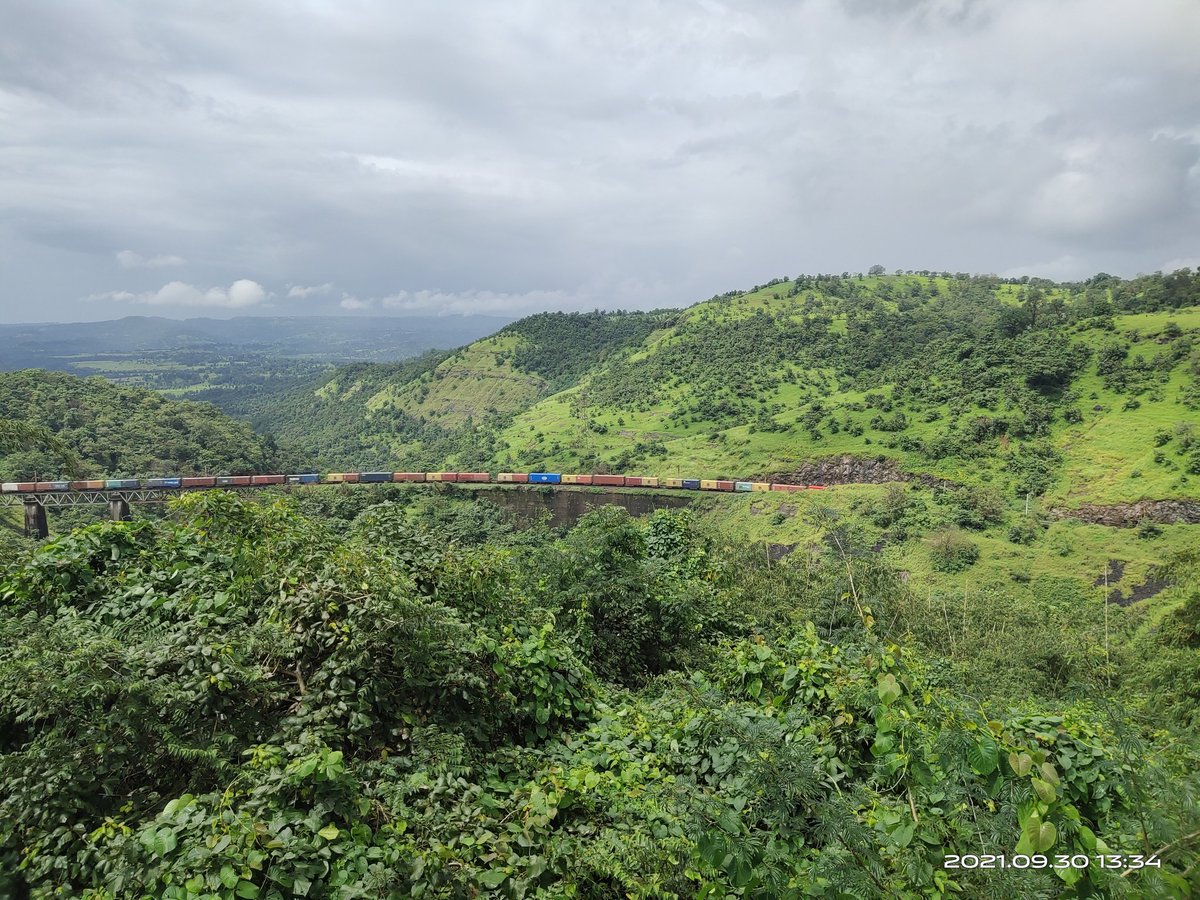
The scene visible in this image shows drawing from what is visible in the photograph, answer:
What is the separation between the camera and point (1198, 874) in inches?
84.0

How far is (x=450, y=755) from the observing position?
4.97m

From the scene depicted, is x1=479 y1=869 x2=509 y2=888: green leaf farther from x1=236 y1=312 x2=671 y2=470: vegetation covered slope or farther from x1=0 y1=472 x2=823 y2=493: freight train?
x1=236 y1=312 x2=671 y2=470: vegetation covered slope

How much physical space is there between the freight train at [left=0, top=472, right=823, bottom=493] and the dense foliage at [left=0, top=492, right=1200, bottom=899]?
5379cm

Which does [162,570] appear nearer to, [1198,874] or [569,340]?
[1198,874]

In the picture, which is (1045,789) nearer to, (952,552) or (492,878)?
(492,878)

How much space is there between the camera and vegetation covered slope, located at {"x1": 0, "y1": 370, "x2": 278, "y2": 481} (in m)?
63.8

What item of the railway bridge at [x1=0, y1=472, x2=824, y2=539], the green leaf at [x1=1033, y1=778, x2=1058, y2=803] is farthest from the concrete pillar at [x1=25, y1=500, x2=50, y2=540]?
the green leaf at [x1=1033, y1=778, x2=1058, y2=803]

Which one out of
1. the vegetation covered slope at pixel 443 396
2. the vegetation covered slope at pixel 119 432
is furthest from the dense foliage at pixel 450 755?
the vegetation covered slope at pixel 443 396

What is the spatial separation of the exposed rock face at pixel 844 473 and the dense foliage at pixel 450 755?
178 ft

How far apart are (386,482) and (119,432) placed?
104ft

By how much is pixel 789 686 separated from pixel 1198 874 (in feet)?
14.5

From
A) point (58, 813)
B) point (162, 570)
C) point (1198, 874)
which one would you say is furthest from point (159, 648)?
point (1198, 874)

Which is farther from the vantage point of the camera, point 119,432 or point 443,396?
point 443,396

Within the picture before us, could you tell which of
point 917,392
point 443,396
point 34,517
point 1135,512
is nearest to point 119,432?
point 34,517
